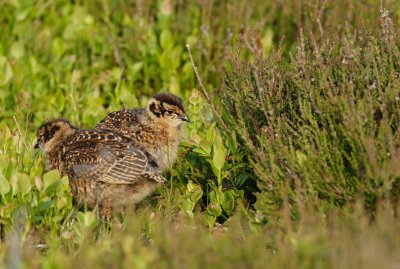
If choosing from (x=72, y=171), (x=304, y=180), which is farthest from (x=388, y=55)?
(x=72, y=171)

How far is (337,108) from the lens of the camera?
621cm

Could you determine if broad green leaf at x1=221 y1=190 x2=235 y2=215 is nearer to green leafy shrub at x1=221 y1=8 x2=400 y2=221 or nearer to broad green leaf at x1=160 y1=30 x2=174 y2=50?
green leafy shrub at x1=221 y1=8 x2=400 y2=221

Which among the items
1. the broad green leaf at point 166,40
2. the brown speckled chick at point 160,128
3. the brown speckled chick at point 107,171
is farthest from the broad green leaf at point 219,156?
the broad green leaf at point 166,40

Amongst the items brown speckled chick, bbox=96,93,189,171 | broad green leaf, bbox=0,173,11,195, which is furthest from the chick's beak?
broad green leaf, bbox=0,173,11,195

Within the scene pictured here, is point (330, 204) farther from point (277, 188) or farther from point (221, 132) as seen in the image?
point (221, 132)

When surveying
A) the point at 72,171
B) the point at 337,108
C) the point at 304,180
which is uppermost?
the point at 337,108

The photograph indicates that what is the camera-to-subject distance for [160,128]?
7684mm

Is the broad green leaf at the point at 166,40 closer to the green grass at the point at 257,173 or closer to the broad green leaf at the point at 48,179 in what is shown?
the green grass at the point at 257,173

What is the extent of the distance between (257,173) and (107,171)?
140 centimetres

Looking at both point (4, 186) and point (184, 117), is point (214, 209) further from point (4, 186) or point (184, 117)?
point (4, 186)

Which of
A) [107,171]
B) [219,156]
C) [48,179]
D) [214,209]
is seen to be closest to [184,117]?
[219,156]

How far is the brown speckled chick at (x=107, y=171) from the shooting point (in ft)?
23.2

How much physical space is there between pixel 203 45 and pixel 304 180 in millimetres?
4335

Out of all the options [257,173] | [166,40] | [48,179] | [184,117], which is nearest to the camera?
[257,173]
